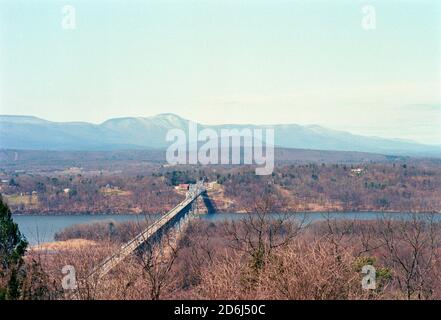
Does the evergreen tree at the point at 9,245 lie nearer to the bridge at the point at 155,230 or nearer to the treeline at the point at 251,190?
the bridge at the point at 155,230

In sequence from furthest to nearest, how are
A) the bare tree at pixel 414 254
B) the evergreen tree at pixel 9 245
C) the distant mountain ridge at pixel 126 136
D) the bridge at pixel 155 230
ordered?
the distant mountain ridge at pixel 126 136
the bare tree at pixel 414 254
the bridge at pixel 155 230
the evergreen tree at pixel 9 245

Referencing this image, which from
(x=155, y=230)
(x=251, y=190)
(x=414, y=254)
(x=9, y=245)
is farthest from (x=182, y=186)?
(x=9, y=245)

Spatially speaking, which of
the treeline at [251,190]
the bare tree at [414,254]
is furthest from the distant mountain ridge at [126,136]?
the bare tree at [414,254]

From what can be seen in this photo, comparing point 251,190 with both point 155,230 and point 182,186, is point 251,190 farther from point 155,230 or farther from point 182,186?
point 155,230

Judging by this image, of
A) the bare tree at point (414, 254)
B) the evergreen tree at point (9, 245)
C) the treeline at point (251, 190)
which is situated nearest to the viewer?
the evergreen tree at point (9, 245)

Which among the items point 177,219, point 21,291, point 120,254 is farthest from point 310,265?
point 177,219
